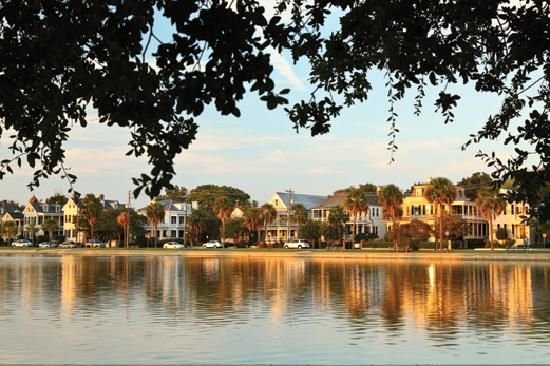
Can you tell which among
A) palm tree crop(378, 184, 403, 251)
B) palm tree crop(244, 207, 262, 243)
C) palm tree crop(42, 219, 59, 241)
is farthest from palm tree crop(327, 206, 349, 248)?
palm tree crop(42, 219, 59, 241)

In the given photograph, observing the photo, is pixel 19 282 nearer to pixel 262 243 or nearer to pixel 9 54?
pixel 9 54

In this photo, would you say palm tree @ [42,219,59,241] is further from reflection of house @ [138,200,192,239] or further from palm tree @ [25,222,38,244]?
reflection of house @ [138,200,192,239]

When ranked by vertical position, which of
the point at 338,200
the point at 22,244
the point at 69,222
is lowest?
the point at 22,244

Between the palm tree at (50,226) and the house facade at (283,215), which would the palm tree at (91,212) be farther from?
the house facade at (283,215)

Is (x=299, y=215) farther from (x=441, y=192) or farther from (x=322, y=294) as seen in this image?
(x=322, y=294)

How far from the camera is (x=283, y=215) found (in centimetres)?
12356

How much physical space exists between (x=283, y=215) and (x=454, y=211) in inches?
1195

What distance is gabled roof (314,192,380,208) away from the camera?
386 feet

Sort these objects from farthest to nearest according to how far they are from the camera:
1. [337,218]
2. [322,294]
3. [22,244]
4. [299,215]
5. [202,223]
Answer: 1. [22,244]
2. [202,223]
3. [299,215]
4. [337,218]
5. [322,294]

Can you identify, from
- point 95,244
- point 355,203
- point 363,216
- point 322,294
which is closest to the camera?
point 322,294

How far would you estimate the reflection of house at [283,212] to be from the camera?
122 meters

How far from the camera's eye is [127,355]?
16.2 m

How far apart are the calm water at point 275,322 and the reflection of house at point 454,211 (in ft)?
224

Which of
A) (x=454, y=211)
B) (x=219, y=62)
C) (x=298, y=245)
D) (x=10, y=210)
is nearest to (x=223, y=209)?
(x=298, y=245)
